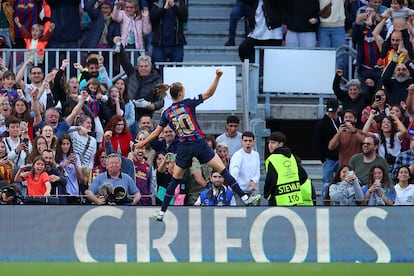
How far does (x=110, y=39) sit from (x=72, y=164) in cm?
425

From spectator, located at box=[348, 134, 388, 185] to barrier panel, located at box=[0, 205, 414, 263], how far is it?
2073mm

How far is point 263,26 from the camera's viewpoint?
2288 cm

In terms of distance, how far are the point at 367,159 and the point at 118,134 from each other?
3664mm

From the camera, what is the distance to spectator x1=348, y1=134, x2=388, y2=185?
63.1 feet

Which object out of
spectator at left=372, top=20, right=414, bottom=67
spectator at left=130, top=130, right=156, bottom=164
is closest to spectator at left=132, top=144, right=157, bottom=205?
spectator at left=130, top=130, right=156, bottom=164

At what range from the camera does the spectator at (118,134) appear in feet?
66.3

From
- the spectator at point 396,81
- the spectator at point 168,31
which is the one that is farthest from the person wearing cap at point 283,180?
the spectator at point 168,31

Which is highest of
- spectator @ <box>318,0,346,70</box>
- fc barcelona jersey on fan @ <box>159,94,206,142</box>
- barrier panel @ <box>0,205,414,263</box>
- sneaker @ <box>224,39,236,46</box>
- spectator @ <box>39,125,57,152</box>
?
spectator @ <box>318,0,346,70</box>

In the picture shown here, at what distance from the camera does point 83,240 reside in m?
17.1

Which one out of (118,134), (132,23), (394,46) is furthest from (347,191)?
(132,23)

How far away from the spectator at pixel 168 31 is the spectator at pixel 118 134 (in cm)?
264

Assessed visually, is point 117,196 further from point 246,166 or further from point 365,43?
point 365,43

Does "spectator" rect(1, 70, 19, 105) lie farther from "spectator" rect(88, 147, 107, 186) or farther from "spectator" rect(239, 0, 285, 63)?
"spectator" rect(239, 0, 285, 63)

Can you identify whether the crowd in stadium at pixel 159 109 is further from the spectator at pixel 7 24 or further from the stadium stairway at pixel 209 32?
the stadium stairway at pixel 209 32
